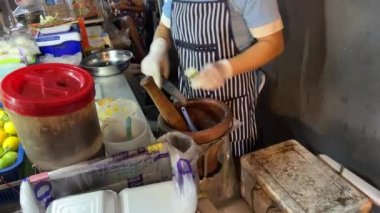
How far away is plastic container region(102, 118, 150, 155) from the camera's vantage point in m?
0.78

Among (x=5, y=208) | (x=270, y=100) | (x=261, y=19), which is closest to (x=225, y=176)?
(x=261, y=19)

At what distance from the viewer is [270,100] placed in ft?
5.05

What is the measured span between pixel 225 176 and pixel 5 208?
0.54m

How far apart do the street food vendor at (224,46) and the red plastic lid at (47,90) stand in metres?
0.31

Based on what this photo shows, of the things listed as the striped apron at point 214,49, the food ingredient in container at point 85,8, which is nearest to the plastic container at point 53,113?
the striped apron at point 214,49

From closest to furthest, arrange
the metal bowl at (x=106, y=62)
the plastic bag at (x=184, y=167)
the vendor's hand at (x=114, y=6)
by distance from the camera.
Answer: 1. the plastic bag at (x=184, y=167)
2. the metal bowl at (x=106, y=62)
3. the vendor's hand at (x=114, y=6)

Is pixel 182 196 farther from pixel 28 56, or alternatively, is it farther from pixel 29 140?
pixel 28 56

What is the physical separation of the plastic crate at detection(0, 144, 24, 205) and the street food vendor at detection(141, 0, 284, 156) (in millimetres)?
429

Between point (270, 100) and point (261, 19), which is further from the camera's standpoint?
point (270, 100)

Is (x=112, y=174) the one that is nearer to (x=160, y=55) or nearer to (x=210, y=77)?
(x=210, y=77)

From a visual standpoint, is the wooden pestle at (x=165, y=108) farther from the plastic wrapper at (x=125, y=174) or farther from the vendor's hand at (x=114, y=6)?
the vendor's hand at (x=114, y=6)

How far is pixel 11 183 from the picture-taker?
0.76m

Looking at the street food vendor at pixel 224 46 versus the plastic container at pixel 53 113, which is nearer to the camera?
the plastic container at pixel 53 113

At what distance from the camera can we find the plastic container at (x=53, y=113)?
631 millimetres
